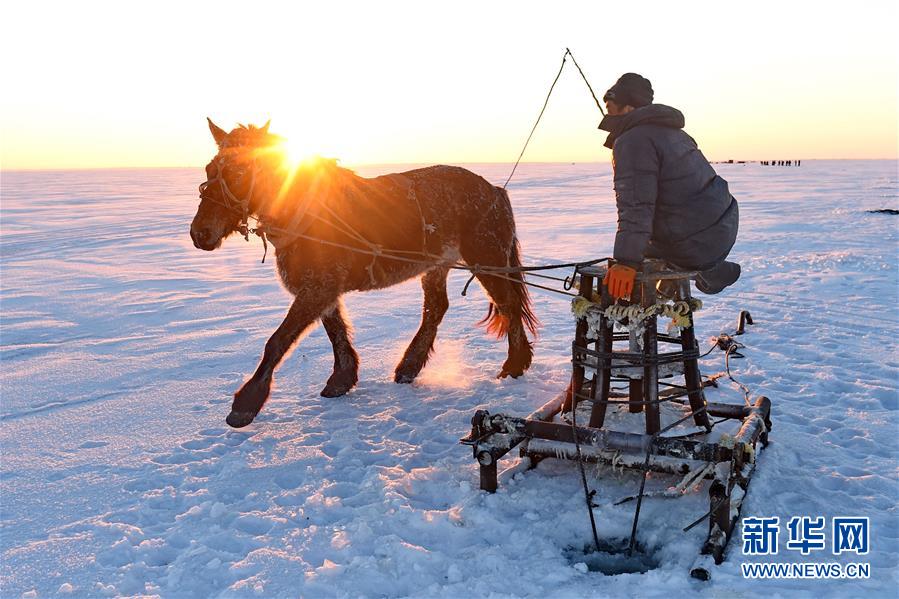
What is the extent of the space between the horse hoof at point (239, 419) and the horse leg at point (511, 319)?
2.29 metres

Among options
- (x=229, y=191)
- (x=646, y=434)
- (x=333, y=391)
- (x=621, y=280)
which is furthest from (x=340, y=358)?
(x=621, y=280)

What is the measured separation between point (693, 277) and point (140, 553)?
11.3ft

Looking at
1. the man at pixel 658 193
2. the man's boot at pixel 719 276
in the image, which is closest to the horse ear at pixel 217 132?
the man at pixel 658 193

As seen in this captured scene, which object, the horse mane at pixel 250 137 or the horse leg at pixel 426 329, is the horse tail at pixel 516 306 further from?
the horse mane at pixel 250 137

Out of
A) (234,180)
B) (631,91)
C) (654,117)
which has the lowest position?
(234,180)

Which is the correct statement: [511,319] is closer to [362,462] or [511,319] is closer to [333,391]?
[333,391]

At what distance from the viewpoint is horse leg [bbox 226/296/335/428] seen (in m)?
5.23

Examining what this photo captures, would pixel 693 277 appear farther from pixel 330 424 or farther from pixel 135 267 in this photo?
pixel 135 267

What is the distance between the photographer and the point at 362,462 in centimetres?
459

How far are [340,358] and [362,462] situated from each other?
169 cm

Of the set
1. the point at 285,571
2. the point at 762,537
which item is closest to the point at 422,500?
the point at 285,571

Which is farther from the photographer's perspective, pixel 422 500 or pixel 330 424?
pixel 330 424

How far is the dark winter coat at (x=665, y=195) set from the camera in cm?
357

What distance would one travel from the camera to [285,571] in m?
3.36
